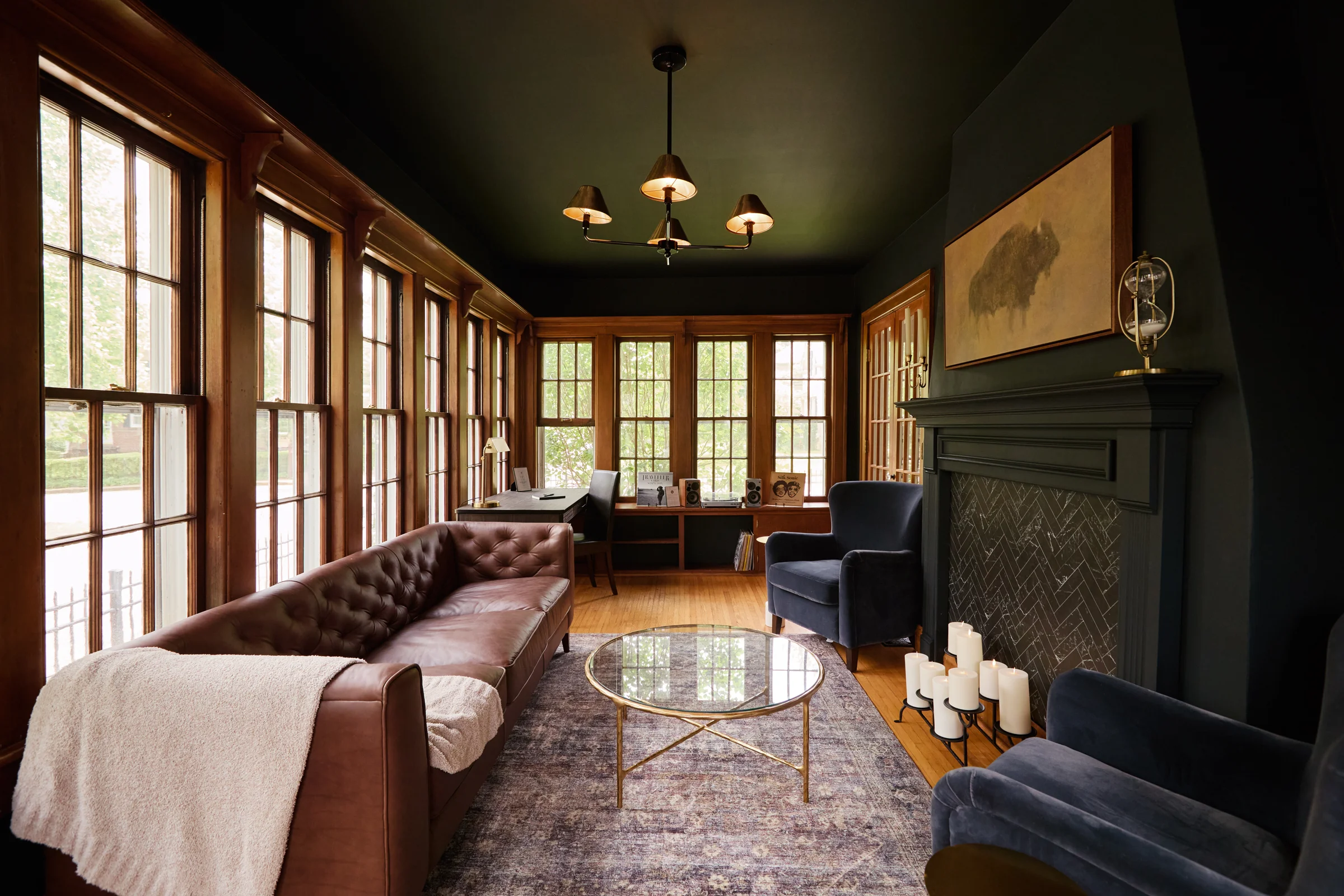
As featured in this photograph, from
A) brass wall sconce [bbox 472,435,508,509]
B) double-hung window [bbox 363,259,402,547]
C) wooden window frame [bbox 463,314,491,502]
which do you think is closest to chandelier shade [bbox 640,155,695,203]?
double-hung window [bbox 363,259,402,547]

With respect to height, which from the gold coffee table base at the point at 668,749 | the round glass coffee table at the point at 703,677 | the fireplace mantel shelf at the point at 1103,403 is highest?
the fireplace mantel shelf at the point at 1103,403

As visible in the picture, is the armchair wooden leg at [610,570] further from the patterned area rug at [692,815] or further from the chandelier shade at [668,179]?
the chandelier shade at [668,179]

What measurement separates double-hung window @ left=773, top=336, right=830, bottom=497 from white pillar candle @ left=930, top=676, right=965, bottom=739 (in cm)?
386

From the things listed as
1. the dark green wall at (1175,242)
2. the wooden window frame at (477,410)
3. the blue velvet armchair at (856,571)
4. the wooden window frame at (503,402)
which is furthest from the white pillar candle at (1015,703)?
the wooden window frame at (503,402)

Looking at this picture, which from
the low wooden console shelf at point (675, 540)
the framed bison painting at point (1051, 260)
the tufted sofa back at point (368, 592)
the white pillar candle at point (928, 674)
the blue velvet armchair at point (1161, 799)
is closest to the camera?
the blue velvet armchair at point (1161, 799)

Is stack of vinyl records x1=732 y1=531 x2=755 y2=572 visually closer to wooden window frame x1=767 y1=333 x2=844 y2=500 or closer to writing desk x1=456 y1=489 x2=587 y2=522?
wooden window frame x1=767 y1=333 x2=844 y2=500

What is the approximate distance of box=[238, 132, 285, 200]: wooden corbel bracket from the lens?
2.26m

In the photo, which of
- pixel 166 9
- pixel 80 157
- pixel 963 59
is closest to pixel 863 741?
pixel 963 59

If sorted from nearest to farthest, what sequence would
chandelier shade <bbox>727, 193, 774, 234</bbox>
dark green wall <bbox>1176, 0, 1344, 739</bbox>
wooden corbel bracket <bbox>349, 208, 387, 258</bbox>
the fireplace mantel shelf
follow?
dark green wall <bbox>1176, 0, 1344, 739</bbox> → the fireplace mantel shelf → chandelier shade <bbox>727, 193, 774, 234</bbox> → wooden corbel bracket <bbox>349, 208, 387, 258</bbox>

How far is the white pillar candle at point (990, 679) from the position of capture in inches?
92.7

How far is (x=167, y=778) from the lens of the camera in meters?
1.45

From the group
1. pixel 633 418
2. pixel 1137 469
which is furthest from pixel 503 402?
pixel 1137 469

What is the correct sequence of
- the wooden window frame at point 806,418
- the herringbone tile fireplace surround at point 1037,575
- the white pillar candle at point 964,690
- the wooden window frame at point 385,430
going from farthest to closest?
the wooden window frame at point 806,418 → the wooden window frame at point 385,430 → the white pillar candle at point 964,690 → the herringbone tile fireplace surround at point 1037,575

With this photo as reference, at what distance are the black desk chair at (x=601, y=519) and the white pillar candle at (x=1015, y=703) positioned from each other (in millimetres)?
3373
